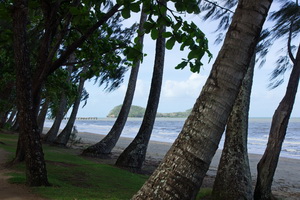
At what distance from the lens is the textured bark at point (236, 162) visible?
501 centimetres

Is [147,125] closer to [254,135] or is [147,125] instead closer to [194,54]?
[194,54]

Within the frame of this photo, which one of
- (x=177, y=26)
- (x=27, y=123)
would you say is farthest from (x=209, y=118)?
(x=27, y=123)

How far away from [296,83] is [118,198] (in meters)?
3.71

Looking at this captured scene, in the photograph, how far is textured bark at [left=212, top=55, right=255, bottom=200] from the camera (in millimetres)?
5012

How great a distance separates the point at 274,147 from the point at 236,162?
0.89 meters

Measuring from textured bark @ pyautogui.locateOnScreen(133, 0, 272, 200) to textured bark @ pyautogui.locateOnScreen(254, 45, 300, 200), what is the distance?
12.9 ft

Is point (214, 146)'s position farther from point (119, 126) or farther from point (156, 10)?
point (119, 126)

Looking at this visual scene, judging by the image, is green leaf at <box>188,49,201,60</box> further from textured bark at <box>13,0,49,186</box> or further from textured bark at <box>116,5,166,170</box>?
textured bark at <box>116,5,166,170</box>

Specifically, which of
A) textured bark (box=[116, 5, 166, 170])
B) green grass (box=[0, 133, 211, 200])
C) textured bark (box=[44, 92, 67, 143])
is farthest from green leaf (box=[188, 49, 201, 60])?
textured bark (box=[44, 92, 67, 143])

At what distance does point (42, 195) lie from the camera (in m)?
3.95

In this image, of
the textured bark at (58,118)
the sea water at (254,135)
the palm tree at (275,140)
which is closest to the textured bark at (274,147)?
the palm tree at (275,140)

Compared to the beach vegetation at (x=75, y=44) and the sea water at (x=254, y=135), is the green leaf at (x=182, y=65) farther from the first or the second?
the sea water at (x=254, y=135)

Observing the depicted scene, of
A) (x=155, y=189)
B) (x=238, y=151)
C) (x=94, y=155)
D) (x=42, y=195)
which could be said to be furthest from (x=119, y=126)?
(x=155, y=189)

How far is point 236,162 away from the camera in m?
5.12
